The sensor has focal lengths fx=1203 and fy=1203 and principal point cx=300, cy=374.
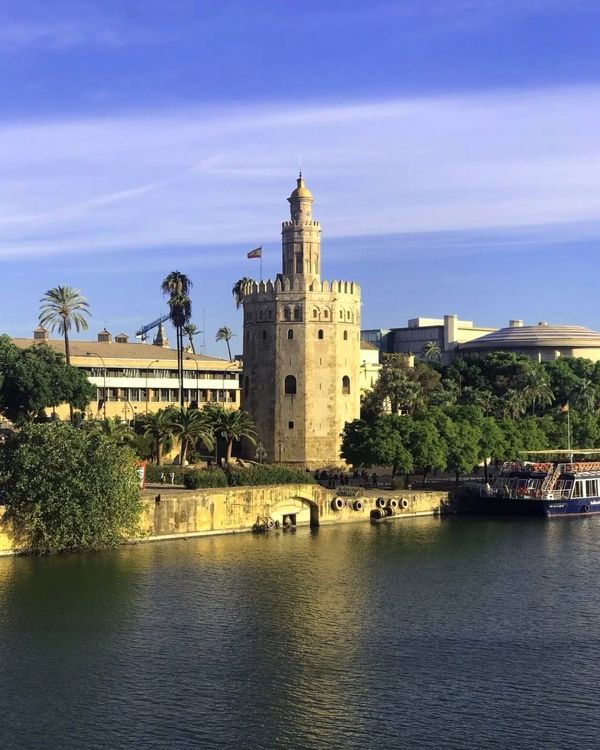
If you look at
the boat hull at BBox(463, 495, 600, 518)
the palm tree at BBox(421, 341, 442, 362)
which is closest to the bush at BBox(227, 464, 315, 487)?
the boat hull at BBox(463, 495, 600, 518)

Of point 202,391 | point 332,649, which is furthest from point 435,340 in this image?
point 332,649

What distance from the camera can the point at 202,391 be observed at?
115m

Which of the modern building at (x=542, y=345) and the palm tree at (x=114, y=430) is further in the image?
the modern building at (x=542, y=345)

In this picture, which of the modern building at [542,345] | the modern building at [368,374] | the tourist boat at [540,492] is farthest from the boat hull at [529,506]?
the modern building at [542,345]

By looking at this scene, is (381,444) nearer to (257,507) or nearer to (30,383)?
(257,507)

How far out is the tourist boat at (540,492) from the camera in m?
86.6

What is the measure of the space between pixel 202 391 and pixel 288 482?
3546cm

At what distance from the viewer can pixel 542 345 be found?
569 feet

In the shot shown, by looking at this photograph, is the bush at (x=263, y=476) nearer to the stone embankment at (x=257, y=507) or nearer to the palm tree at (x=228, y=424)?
the stone embankment at (x=257, y=507)

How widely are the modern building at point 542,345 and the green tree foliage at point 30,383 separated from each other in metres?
92.5

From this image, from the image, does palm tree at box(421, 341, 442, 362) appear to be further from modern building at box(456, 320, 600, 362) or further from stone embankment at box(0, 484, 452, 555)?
stone embankment at box(0, 484, 452, 555)

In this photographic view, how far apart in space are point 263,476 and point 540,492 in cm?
2085

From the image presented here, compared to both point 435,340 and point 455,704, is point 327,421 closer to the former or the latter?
point 455,704

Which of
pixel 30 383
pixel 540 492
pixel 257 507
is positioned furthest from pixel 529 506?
pixel 30 383
